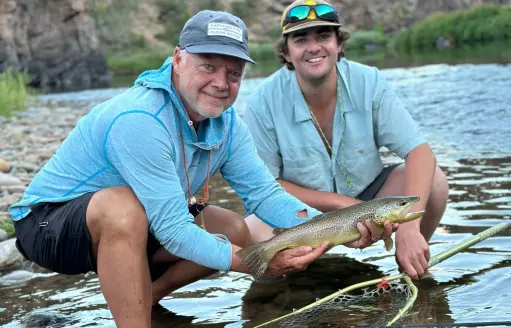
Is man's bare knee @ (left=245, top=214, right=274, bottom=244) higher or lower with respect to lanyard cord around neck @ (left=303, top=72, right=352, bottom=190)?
lower

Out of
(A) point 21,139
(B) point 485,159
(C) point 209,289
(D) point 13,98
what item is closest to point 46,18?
(D) point 13,98

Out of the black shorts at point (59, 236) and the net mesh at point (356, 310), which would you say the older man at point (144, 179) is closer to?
the black shorts at point (59, 236)

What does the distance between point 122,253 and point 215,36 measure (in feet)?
3.42

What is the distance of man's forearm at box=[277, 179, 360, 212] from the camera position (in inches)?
192

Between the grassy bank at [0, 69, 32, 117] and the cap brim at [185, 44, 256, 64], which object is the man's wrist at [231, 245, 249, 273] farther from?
the grassy bank at [0, 69, 32, 117]

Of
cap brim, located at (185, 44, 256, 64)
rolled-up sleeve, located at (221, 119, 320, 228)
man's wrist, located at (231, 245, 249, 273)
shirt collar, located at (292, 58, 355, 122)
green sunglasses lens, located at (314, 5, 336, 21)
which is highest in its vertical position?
green sunglasses lens, located at (314, 5, 336, 21)

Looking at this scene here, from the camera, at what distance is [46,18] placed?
48375 millimetres

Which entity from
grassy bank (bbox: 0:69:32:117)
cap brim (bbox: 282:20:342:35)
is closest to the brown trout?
cap brim (bbox: 282:20:342:35)

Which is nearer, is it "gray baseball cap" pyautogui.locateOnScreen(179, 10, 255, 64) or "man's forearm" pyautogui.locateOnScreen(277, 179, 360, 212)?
"gray baseball cap" pyautogui.locateOnScreen(179, 10, 255, 64)

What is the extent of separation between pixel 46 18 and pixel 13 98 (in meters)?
30.7

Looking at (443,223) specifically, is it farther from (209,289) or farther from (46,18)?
(46,18)

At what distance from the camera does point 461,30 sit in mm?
45156

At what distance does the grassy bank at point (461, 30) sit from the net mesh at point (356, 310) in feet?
132

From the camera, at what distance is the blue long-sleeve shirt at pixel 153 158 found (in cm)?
346
